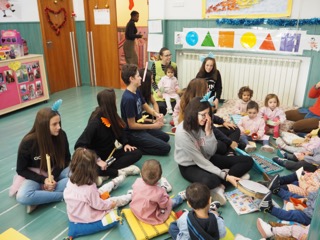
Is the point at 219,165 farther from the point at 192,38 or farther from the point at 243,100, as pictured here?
the point at 192,38

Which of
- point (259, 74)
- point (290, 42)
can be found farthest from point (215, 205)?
point (290, 42)

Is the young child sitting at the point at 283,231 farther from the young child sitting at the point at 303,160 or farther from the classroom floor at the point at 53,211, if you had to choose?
the young child sitting at the point at 303,160

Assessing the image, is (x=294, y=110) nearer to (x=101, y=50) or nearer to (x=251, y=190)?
(x=251, y=190)

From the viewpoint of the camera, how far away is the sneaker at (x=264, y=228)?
1.81 metres

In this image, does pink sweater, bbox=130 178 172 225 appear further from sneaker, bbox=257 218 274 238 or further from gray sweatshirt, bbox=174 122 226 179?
sneaker, bbox=257 218 274 238

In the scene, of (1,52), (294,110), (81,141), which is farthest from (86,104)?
(294,110)

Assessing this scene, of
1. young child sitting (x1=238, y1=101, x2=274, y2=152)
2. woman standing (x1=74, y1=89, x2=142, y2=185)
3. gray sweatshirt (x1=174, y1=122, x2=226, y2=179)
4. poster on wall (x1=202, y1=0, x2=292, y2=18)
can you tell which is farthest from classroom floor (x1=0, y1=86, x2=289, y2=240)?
poster on wall (x1=202, y1=0, x2=292, y2=18)

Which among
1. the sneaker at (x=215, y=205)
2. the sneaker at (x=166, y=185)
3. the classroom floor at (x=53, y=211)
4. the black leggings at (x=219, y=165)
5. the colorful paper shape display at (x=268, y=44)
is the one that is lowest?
the classroom floor at (x=53, y=211)

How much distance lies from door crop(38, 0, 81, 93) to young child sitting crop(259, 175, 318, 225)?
4.74 m

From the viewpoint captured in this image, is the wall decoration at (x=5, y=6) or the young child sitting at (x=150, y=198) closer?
the young child sitting at (x=150, y=198)

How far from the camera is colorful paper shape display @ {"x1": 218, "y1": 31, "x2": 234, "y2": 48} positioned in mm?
4281

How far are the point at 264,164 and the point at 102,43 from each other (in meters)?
4.30

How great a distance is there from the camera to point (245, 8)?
4.05 metres

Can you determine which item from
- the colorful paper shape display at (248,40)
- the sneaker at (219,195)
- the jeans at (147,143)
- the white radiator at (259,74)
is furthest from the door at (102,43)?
the sneaker at (219,195)
